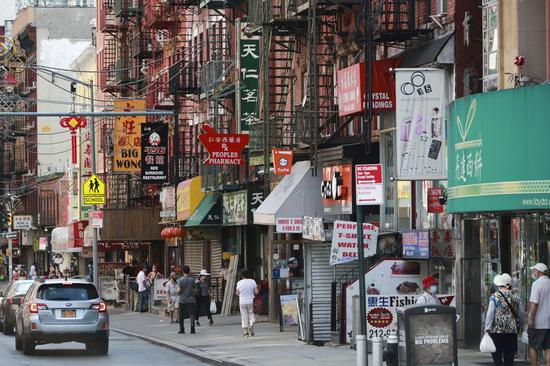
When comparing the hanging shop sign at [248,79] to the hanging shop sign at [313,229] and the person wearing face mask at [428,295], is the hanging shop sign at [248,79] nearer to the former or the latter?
the hanging shop sign at [313,229]

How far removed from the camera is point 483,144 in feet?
78.0

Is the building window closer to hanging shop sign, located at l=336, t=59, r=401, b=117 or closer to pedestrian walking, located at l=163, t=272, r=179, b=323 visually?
hanging shop sign, located at l=336, t=59, r=401, b=117

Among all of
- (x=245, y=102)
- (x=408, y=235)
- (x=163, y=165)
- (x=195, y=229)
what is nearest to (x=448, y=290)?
(x=408, y=235)

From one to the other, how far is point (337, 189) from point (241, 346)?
4.24 metres

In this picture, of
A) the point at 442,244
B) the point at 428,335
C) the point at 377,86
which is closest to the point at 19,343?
the point at 377,86

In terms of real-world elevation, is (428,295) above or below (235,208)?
below

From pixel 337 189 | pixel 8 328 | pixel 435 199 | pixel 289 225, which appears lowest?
pixel 8 328

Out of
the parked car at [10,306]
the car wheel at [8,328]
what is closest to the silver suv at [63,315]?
the parked car at [10,306]

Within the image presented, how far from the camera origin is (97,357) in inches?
1187

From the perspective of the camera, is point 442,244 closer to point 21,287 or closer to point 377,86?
point 377,86

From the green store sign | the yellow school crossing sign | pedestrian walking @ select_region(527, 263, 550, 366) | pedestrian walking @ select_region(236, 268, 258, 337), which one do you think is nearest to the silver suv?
pedestrian walking @ select_region(236, 268, 258, 337)

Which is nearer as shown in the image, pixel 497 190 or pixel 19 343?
pixel 497 190

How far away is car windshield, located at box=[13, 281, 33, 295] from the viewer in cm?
3902

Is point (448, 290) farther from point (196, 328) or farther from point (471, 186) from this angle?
point (196, 328)
